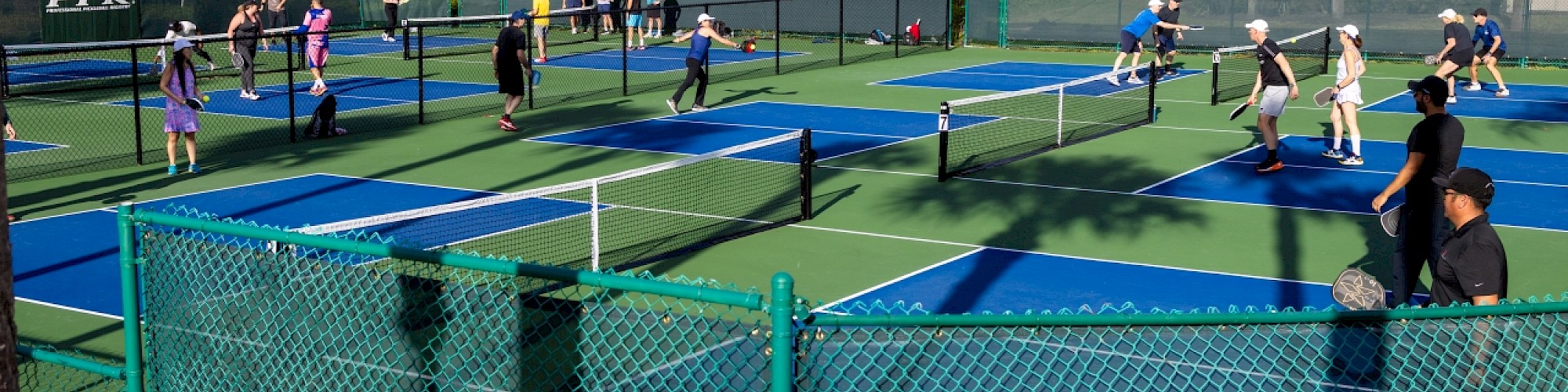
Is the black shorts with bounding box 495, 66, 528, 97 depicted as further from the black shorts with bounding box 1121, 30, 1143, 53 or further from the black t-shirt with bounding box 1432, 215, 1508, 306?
the black t-shirt with bounding box 1432, 215, 1508, 306

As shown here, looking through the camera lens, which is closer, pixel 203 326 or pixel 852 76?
pixel 203 326

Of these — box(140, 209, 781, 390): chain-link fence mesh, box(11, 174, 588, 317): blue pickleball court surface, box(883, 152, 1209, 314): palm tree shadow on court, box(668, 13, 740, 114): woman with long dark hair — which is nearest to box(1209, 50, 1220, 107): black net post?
box(883, 152, 1209, 314): palm tree shadow on court

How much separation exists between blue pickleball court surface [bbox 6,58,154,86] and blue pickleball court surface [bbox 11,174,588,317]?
15.1 metres

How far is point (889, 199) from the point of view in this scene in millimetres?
16953

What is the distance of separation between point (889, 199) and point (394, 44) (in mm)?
26095

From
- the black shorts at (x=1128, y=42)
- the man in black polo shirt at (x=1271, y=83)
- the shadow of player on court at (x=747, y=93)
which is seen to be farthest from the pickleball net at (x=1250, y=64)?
the shadow of player on court at (x=747, y=93)

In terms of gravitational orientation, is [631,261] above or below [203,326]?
below

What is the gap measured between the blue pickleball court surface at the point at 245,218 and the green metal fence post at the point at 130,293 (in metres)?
4.94

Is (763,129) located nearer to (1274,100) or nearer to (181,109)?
(1274,100)

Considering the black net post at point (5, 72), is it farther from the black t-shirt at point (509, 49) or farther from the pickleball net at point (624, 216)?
the black t-shirt at point (509, 49)

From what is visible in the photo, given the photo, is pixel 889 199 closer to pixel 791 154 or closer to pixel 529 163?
pixel 791 154

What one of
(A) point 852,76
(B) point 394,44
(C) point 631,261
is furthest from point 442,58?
(C) point 631,261

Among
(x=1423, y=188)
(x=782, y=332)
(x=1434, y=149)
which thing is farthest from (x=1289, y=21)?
(x=782, y=332)

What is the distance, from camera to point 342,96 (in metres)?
27.9
